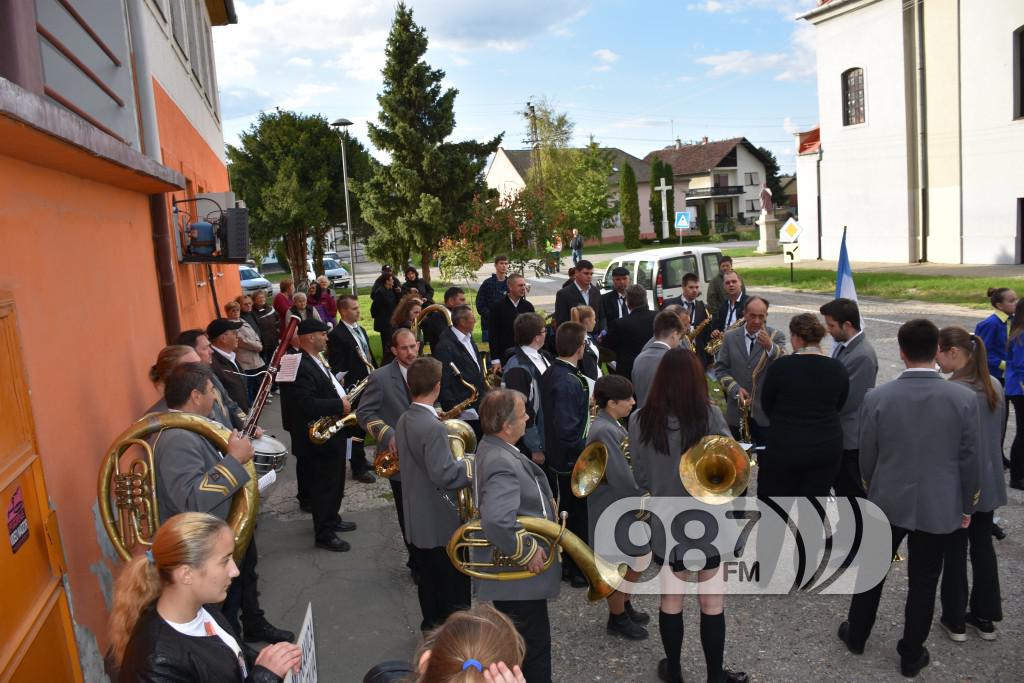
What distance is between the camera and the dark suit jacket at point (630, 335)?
339 inches

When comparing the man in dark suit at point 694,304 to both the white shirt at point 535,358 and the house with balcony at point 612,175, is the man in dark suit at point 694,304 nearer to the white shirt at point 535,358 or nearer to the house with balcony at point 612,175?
the white shirt at point 535,358

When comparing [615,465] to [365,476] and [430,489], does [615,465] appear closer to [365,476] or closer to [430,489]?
[430,489]

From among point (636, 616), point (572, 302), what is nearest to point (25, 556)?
point (636, 616)

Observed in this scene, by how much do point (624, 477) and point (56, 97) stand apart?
4.22m

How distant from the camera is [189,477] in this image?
3.93 metres

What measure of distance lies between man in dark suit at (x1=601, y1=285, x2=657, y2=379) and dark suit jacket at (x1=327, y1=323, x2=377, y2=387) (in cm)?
272

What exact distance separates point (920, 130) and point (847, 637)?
29.6 metres

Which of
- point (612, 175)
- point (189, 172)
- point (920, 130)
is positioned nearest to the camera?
point (189, 172)

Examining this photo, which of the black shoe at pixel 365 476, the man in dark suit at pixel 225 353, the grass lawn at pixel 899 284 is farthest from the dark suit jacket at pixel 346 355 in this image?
the grass lawn at pixel 899 284

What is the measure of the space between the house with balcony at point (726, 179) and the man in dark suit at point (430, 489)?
69.0 meters

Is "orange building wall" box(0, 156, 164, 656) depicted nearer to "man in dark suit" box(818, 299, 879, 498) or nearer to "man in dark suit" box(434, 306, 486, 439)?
"man in dark suit" box(434, 306, 486, 439)

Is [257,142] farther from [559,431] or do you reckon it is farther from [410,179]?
[559,431]

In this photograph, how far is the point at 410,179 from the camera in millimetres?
32188

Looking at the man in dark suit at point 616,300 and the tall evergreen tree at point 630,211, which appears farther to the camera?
the tall evergreen tree at point 630,211
